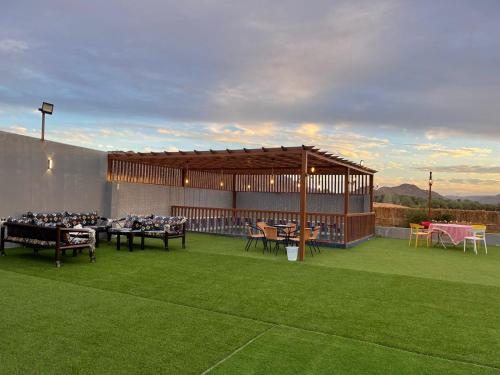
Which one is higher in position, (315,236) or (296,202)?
(296,202)

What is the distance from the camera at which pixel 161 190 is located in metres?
14.5

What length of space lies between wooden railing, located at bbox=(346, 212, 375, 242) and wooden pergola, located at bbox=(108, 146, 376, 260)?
0.41 m

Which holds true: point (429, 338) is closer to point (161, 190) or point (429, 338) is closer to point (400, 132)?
point (161, 190)

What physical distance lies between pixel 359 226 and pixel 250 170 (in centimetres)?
617

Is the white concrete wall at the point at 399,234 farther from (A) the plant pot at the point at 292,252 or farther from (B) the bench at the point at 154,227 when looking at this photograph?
(B) the bench at the point at 154,227

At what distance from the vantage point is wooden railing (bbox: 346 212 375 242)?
472 inches

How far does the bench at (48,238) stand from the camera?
300 inches

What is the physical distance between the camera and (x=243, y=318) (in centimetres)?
446

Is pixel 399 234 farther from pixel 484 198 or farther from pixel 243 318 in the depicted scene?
pixel 484 198

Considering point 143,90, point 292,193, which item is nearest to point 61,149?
point 143,90

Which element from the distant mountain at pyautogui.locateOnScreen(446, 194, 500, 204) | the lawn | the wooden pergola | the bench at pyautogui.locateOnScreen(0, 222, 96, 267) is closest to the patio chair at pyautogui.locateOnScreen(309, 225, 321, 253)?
the wooden pergola

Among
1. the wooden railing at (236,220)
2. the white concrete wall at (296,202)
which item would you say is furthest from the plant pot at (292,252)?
the white concrete wall at (296,202)

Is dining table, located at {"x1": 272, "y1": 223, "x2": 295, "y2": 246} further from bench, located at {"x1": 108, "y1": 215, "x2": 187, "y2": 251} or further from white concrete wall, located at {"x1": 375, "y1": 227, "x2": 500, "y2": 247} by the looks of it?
white concrete wall, located at {"x1": 375, "y1": 227, "x2": 500, "y2": 247}

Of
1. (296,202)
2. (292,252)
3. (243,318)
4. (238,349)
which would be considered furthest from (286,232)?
(296,202)
